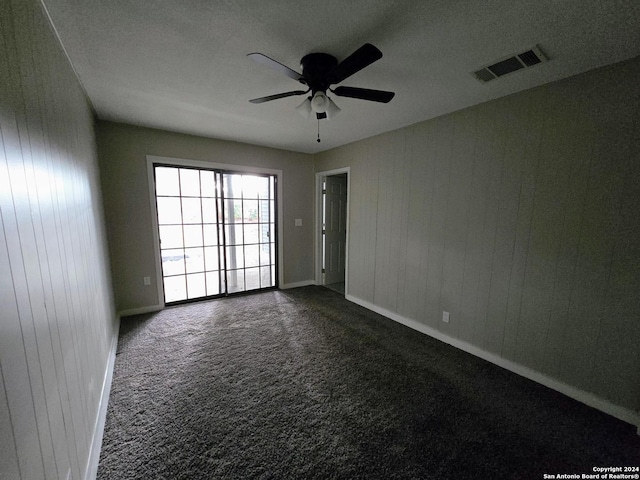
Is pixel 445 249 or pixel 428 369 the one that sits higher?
pixel 445 249

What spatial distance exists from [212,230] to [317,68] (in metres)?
2.87

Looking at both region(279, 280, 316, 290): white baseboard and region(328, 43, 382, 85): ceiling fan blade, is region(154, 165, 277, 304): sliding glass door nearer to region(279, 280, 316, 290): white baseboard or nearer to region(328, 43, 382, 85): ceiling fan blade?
region(279, 280, 316, 290): white baseboard

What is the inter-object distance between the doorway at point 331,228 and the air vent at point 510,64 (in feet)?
8.94

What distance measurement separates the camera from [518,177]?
213cm

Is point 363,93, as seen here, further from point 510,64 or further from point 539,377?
point 539,377

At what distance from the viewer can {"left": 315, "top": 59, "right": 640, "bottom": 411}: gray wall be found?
1.70 metres

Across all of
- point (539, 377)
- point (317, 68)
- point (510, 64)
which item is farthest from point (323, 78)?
point (539, 377)

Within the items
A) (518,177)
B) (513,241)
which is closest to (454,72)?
(518,177)

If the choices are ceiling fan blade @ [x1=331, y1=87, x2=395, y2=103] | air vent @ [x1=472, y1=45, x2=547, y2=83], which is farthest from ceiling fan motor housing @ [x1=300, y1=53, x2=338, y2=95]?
air vent @ [x1=472, y1=45, x2=547, y2=83]

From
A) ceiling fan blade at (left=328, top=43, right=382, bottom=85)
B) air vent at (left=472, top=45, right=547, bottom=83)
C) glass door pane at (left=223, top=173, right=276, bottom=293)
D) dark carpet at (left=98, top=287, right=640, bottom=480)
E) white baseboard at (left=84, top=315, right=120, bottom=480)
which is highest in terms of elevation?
air vent at (left=472, top=45, right=547, bottom=83)

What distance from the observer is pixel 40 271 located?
3.14 feet

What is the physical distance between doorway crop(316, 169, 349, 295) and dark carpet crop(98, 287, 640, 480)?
6.73 ft

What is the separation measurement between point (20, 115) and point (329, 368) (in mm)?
2401

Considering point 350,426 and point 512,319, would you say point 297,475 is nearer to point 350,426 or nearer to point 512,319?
point 350,426
